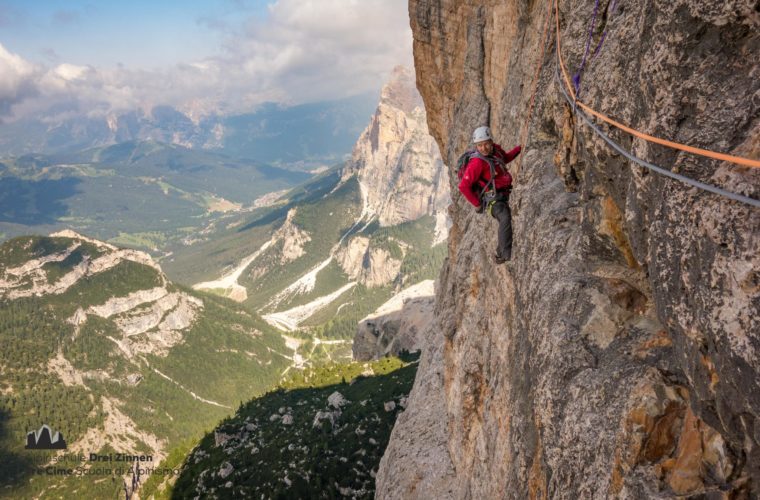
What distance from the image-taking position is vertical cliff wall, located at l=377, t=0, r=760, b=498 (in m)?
4.30

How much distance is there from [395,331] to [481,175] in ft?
253

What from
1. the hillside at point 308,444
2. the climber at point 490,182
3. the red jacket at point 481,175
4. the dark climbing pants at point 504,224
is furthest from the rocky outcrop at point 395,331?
the red jacket at point 481,175

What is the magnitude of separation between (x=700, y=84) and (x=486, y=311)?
11843mm

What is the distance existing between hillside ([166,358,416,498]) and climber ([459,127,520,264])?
3168 centimetres

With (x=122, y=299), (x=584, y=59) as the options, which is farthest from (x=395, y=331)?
(x=122, y=299)

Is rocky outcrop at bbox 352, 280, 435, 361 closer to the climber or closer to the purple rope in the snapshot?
the climber

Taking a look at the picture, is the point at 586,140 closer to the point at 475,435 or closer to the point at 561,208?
the point at 561,208

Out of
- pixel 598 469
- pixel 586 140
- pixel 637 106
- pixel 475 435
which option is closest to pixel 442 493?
pixel 475 435

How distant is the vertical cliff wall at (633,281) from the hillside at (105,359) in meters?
122

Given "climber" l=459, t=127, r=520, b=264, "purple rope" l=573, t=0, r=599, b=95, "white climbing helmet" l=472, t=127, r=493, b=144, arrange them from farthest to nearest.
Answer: "climber" l=459, t=127, r=520, b=264, "white climbing helmet" l=472, t=127, r=493, b=144, "purple rope" l=573, t=0, r=599, b=95

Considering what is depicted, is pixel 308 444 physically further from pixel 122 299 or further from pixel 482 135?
pixel 122 299

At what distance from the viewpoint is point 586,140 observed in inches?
296

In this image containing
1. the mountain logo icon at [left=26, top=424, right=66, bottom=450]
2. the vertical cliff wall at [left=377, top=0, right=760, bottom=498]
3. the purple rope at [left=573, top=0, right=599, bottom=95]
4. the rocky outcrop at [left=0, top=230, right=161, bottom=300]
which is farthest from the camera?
the rocky outcrop at [left=0, top=230, right=161, bottom=300]

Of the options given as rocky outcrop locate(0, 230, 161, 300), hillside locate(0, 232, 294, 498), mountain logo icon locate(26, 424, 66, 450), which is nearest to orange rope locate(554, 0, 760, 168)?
hillside locate(0, 232, 294, 498)
